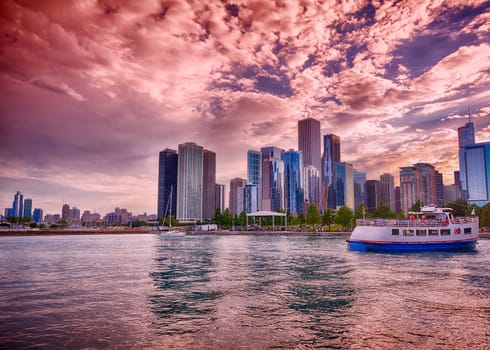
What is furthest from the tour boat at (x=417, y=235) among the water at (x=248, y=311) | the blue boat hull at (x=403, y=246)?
the water at (x=248, y=311)

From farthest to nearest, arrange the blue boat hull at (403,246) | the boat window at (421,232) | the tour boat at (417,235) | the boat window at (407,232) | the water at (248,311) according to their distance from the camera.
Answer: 1. the boat window at (421,232)
2. the boat window at (407,232)
3. the tour boat at (417,235)
4. the blue boat hull at (403,246)
5. the water at (248,311)

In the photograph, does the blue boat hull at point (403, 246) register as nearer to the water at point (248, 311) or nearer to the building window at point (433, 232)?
the building window at point (433, 232)

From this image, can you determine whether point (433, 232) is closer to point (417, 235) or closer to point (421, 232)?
point (421, 232)

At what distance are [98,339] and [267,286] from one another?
18.5 metres

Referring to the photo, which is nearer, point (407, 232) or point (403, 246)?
point (403, 246)

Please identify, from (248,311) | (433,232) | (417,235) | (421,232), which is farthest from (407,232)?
(248,311)

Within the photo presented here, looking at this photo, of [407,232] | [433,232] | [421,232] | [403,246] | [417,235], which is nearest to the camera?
[403,246]

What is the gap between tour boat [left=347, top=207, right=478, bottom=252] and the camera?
2982 inches

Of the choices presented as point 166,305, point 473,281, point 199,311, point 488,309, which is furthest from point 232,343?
point 473,281

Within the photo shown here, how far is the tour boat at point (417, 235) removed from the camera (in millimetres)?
75750

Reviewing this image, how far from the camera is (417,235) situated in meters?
77.4

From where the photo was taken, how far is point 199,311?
24406mm

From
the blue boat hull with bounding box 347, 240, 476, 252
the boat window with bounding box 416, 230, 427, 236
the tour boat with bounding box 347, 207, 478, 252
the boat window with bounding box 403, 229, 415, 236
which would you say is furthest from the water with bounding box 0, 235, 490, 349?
the boat window with bounding box 416, 230, 427, 236

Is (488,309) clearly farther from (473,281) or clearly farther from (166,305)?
(166,305)
